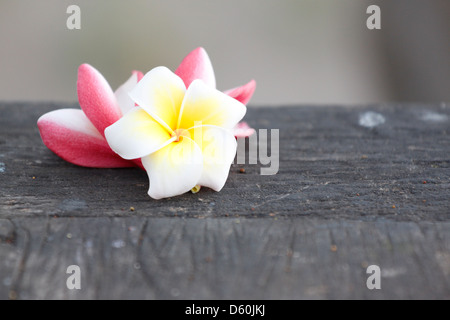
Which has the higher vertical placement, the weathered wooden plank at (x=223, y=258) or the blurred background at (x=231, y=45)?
the blurred background at (x=231, y=45)

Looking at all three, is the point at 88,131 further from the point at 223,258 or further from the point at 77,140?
the point at 223,258

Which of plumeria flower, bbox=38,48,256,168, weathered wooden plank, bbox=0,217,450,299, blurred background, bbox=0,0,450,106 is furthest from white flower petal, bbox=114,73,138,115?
blurred background, bbox=0,0,450,106

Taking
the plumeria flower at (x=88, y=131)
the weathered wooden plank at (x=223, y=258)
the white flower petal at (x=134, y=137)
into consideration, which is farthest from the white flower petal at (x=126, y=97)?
the weathered wooden plank at (x=223, y=258)

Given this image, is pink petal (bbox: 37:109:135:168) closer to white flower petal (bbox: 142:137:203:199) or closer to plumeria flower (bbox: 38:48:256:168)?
plumeria flower (bbox: 38:48:256:168)

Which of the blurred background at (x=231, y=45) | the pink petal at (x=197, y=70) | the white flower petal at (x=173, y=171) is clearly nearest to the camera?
the white flower petal at (x=173, y=171)

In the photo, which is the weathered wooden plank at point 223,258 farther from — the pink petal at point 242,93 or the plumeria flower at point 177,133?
the pink petal at point 242,93

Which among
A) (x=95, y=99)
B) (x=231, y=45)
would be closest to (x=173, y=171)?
(x=95, y=99)
